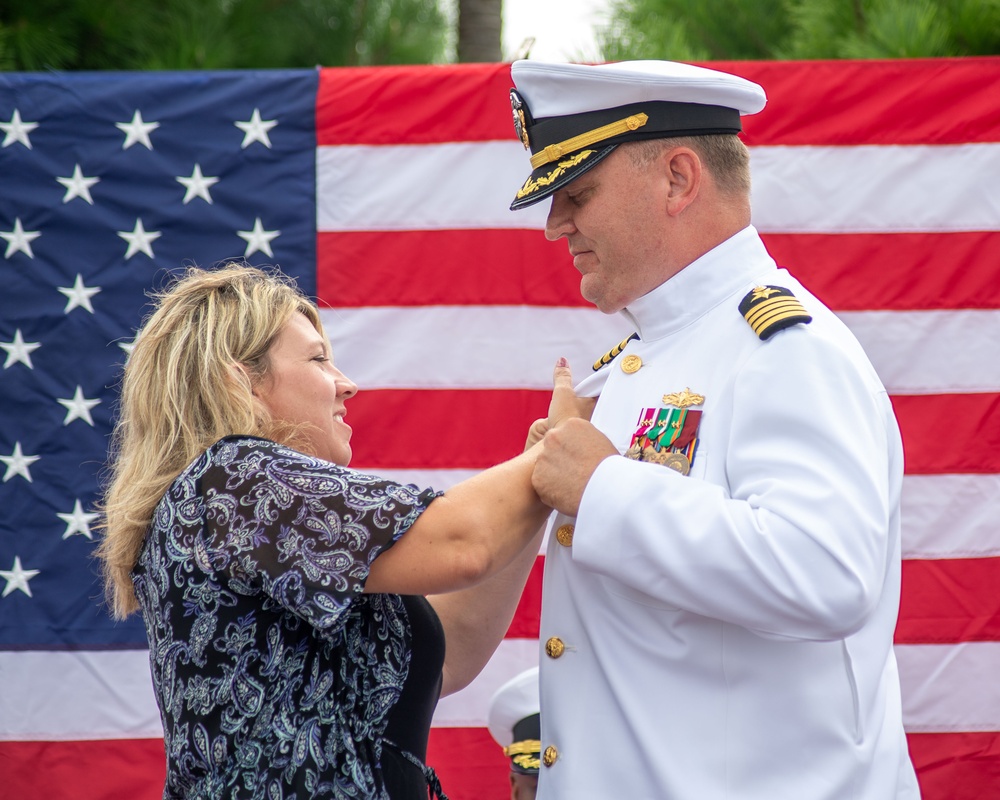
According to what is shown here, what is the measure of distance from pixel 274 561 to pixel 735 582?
2.32 feet

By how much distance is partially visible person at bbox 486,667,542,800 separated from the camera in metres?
2.82

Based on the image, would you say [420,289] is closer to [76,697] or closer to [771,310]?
[76,697]

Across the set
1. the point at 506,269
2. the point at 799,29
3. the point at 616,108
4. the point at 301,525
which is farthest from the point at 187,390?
the point at 799,29

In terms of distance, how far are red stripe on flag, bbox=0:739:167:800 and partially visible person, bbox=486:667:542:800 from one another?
1.17 metres

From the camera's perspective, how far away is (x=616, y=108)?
1816 mm

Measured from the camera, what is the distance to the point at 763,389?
5.17 ft

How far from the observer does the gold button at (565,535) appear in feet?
6.00

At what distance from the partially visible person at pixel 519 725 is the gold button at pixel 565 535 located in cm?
115

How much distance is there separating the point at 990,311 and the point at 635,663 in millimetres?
2208

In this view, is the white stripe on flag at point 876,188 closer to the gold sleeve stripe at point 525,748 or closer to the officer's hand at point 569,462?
the gold sleeve stripe at point 525,748

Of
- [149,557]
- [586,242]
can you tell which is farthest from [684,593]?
[149,557]

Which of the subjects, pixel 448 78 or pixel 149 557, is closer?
pixel 149 557

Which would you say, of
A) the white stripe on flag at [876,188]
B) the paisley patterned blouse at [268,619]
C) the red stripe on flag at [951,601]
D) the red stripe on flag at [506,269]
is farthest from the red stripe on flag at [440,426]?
the paisley patterned blouse at [268,619]

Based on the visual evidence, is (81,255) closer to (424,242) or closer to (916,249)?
(424,242)
